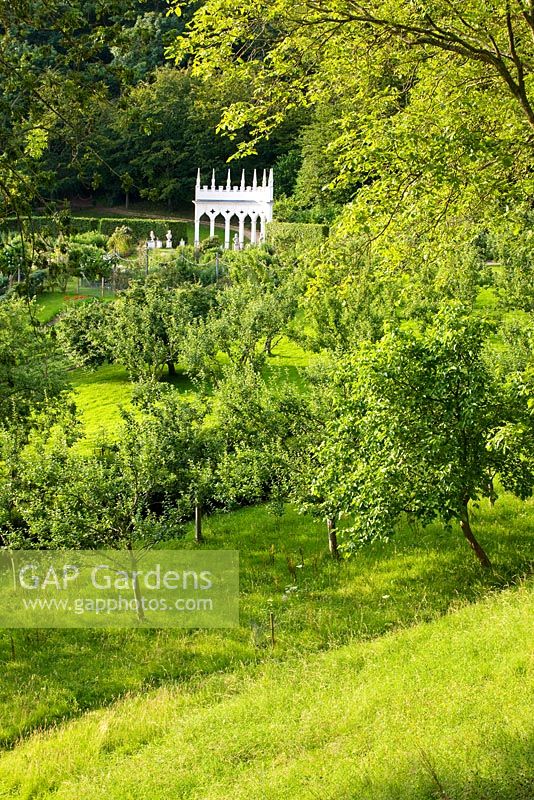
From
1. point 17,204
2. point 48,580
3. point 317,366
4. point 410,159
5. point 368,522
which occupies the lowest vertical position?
point 48,580

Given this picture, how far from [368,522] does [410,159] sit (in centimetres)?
695

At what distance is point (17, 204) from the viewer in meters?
7.75

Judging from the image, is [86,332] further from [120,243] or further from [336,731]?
[336,731]

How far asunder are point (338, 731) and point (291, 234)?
156 ft

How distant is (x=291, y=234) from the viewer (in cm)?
5428

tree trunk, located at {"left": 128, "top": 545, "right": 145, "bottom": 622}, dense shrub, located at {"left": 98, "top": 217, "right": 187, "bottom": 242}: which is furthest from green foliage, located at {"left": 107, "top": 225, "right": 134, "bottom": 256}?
tree trunk, located at {"left": 128, "top": 545, "right": 145, "bottom": 622}

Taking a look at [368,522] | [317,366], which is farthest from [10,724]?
[317,366]

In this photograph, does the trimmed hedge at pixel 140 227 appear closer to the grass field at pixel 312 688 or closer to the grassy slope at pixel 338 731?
the grass field at pixel 312 688

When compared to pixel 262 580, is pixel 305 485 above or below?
above

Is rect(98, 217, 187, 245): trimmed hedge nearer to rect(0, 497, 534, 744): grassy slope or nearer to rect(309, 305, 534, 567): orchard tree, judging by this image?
rect(0, 497, 534, 744): grassy slope

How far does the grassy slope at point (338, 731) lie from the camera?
25.4 feet

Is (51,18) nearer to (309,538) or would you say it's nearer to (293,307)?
(309,538)

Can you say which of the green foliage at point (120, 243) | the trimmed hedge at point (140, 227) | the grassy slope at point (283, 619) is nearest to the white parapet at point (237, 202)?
the green foliage at point (120, 243)

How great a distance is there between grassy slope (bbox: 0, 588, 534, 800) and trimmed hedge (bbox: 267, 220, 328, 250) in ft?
126
